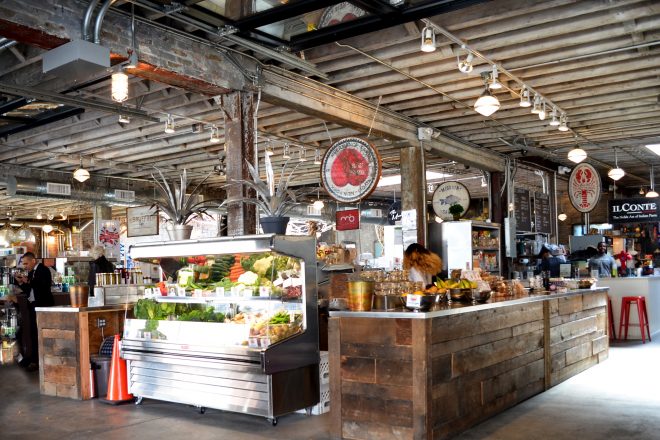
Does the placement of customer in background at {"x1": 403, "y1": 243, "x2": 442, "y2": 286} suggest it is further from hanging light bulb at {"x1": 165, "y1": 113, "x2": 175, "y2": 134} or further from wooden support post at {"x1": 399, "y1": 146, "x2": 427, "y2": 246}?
hanging light bulb at {"x1": 165, "y1": 113, "x2": 175, "y2": 134}

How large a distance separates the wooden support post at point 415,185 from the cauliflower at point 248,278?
199 inches

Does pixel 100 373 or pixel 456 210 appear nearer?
pixel 100 373

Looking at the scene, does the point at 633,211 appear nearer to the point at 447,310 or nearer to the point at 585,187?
the point at 585,187

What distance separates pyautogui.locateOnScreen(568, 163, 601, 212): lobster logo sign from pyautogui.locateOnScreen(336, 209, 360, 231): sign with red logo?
406cm

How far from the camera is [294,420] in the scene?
574 cm

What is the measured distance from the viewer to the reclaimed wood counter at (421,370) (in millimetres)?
4766

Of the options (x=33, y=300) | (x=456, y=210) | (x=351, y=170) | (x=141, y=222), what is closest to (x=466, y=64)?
(x=351, y=170)

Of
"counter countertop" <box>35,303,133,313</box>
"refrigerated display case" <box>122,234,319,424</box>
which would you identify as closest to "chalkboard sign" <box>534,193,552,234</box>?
"refrigerated display case" <box>122,234,319,424</box>

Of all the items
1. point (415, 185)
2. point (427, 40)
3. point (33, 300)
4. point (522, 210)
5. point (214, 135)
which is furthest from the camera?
point (522, 210)

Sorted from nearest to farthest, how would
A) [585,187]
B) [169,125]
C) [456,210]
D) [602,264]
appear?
1. [169,125]
2. [456,210]
3. [585,187]
4. [602,264]

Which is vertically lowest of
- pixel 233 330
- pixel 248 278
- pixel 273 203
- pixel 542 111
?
pixel 233 330

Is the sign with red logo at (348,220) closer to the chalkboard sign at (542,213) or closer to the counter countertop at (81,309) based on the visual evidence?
the chalkboard sign at (542,213)

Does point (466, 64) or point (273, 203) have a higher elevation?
point (466, 64)

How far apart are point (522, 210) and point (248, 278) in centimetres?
954
